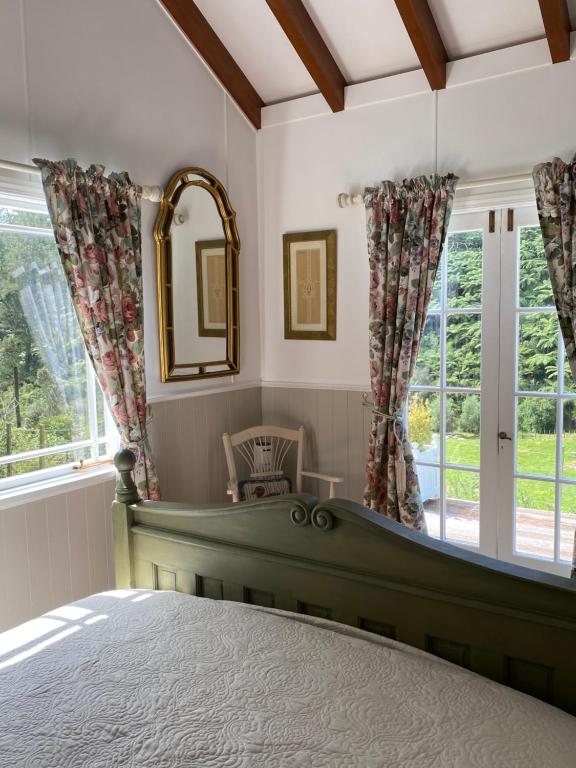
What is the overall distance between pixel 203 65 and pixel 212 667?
3.28 metres

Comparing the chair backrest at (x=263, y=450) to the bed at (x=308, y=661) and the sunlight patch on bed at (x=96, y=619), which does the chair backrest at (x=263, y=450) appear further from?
the sunlight patch on bed at (x=96, y=619)

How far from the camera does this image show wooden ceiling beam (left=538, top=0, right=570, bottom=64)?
110 inches

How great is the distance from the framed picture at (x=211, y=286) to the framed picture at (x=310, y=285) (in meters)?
0.42

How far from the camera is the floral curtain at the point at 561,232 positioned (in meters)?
2.97

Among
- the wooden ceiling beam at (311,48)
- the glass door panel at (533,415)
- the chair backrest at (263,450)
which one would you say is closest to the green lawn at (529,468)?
the glass door panel at (533,415)

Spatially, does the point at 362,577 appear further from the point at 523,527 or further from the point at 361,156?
the point at 361,156

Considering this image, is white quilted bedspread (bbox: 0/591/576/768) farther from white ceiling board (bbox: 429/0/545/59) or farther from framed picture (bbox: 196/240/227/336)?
white ceiling board (bbox: 429/0/545/59)

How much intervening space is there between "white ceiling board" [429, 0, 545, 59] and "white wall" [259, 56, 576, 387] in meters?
0.07

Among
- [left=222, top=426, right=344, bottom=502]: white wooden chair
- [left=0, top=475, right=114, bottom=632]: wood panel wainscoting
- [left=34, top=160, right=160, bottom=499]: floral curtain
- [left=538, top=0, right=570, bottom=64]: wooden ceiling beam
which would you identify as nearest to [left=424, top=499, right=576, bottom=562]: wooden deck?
[left=222, top=426, right=344, bottom=502]: white wooden chair

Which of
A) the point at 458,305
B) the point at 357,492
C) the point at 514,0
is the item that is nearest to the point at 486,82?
the point at 514,0

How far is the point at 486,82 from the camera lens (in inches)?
130

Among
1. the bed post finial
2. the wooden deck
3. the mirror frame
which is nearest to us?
the bed post finial

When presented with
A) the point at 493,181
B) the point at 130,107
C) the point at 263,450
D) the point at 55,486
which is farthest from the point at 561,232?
the point at 55,486

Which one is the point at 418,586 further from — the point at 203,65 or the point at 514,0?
the point at 203,65
